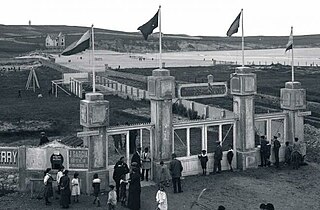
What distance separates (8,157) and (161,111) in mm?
5277

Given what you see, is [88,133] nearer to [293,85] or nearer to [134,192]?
[134,192]

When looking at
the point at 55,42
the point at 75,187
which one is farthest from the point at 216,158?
the point at 55,42

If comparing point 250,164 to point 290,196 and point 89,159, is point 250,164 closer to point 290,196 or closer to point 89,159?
point 290,196

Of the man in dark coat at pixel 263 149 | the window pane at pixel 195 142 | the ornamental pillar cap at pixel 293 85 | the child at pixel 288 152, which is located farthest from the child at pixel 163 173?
the ornamental pillar cap at pixel 293 85

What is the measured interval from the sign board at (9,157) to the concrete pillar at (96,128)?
2.31 meters

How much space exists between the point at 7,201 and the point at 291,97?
454 inches

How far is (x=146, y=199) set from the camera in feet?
52.7

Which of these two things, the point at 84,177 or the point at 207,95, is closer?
the point at 84,177

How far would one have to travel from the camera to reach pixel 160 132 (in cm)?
1794

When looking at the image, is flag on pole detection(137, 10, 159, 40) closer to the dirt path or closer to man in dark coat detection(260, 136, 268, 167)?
the dirt path

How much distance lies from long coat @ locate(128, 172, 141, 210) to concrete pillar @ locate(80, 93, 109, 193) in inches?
77.2

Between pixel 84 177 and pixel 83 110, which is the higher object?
pixel 83 110

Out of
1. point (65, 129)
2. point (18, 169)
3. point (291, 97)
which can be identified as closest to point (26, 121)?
point (65, 129)

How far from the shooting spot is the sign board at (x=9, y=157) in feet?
55.1
